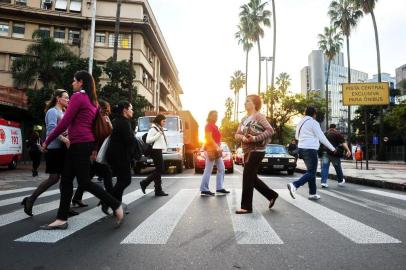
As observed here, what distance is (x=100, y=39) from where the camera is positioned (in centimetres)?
3469

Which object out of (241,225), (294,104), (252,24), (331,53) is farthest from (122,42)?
(241,225)

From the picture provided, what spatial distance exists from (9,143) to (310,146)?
48.9 ft

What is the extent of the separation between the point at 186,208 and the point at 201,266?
293 centimetres

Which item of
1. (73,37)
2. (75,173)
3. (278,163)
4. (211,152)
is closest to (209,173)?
(211,152)

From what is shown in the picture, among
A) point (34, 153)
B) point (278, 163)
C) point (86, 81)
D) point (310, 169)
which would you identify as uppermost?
point (86, 81)

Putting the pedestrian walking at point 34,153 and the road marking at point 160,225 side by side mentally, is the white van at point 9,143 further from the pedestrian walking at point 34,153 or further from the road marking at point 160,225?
the road marking at point 160,225

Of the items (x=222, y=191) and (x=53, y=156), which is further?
(x=222, y=191)

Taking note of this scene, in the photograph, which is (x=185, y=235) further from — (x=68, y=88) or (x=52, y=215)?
(x=68, y=88)

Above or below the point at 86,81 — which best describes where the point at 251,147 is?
below

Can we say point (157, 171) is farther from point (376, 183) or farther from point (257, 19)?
point (257, 19)

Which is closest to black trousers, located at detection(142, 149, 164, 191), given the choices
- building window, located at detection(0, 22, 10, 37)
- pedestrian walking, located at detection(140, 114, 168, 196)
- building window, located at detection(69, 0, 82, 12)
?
pedestrian walking, located at detection(140, 114, 168, 196)

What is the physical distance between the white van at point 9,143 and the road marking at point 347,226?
14.5 m

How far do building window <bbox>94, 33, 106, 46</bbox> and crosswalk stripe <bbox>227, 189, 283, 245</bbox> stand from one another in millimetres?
32252

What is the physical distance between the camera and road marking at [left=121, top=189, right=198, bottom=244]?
3656 millimetres
